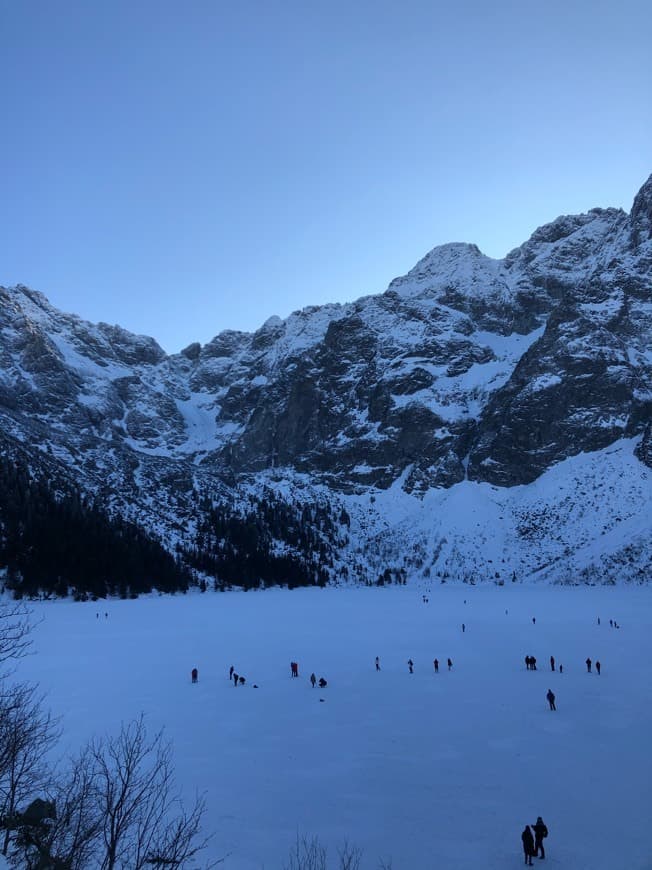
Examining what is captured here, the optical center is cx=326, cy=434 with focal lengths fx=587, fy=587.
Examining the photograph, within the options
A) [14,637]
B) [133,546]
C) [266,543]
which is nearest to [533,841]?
[14,637]

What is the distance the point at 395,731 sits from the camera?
84.7 ft

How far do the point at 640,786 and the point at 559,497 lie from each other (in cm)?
13215

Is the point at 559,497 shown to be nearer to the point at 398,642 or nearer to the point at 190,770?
the point at 398,642

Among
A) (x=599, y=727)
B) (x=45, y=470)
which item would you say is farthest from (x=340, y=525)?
(x=599, y=727)

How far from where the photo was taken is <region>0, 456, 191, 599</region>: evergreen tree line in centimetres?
9188

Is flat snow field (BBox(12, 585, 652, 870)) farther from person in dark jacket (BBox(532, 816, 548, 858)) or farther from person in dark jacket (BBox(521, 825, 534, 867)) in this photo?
person in dark jacket (BBox(521, 825, 534, 867))

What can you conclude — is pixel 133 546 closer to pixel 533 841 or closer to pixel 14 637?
pixel 14 637

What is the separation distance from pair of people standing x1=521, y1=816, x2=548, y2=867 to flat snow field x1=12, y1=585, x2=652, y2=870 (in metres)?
0.37

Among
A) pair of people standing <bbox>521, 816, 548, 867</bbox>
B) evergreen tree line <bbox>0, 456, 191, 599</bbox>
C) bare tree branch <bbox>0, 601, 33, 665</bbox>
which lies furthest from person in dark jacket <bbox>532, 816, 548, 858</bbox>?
evergreen tree line <bbox>0, 456, 191, 599</bbox>

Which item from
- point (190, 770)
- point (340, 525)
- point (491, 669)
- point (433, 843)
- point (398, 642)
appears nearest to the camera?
point (433, 843)

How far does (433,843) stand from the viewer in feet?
54.4

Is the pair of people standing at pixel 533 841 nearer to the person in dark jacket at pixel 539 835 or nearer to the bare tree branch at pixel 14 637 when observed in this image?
the person in dark jacket at pixel 539 835

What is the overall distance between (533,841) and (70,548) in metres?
99.6

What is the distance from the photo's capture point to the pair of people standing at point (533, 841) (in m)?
15.3
